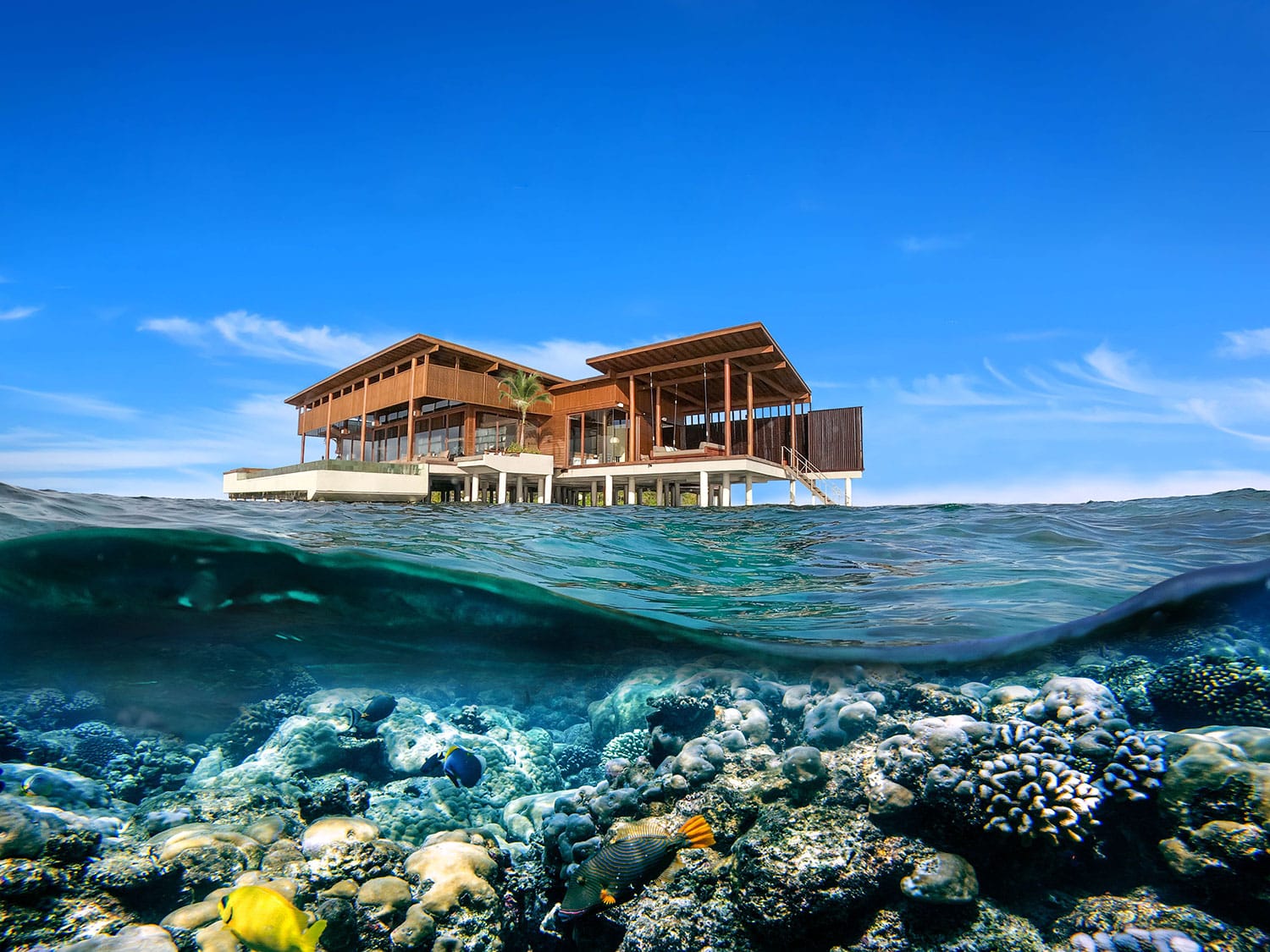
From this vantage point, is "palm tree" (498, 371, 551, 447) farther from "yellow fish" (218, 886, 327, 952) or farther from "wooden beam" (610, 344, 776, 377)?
"yellow fish" (218, 886, 327, 952)

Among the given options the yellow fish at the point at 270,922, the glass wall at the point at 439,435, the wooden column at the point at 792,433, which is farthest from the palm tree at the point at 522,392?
the yellow fish at the point at 270,922

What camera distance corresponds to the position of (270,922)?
10.5 feet

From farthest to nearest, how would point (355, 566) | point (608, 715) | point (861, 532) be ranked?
point (861, 532) → point (608, 715) → point (355, 566)

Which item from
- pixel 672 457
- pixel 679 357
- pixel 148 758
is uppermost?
pixel 679 357

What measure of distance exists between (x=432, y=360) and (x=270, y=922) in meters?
30.2

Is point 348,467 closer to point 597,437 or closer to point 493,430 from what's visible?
point 493,430

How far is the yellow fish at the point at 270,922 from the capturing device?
3.16 meters

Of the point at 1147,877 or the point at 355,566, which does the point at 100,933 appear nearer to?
the point at 355,566

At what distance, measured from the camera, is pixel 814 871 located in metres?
3.72

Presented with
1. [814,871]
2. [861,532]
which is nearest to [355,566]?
[814,871]

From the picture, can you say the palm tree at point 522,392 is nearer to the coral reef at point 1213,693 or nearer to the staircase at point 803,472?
the staircase at point 803,472

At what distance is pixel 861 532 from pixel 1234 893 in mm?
8007

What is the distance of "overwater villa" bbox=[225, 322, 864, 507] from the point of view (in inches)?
984

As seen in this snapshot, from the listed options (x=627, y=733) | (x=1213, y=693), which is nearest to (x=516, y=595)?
(x=627, y=733)
